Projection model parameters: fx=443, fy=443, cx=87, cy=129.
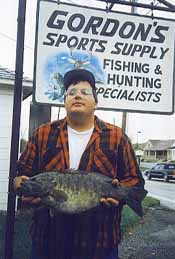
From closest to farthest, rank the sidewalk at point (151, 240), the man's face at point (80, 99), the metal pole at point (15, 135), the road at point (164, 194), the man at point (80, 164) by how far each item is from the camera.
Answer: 1. the man at point (80, 164)
2. the man's face at point (80, 99)
3. the metal pole at point (15, 135)
4. the sidewalk at point (151, 240)
5. the road at point (164, 194)

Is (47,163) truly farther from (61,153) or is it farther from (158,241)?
(158,241)

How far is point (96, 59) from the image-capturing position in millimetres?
3229

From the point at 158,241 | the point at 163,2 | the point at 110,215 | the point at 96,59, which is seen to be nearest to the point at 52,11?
the point at 96,59

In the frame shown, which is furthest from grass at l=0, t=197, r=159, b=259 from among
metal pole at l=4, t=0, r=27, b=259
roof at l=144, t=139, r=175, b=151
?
roof at l=144, t=139, r=175, b=151

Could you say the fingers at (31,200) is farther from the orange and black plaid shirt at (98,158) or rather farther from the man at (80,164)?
the orange and black plaid shirt at (98,158)

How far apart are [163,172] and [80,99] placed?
28919mm

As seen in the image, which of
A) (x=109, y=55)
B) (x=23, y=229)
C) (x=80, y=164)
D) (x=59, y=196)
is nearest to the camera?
(x=59, y=196)

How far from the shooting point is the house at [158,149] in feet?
242

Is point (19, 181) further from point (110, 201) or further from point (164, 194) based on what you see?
point (164, 194)

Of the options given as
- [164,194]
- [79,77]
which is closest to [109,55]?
[79,77]

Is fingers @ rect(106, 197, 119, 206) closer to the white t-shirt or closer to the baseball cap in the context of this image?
the white t-shirt

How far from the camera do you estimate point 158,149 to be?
78.9 m

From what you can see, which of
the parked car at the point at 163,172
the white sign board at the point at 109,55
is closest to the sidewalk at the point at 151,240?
the white sign board at the point at 109,55

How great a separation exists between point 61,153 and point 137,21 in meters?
1.29
